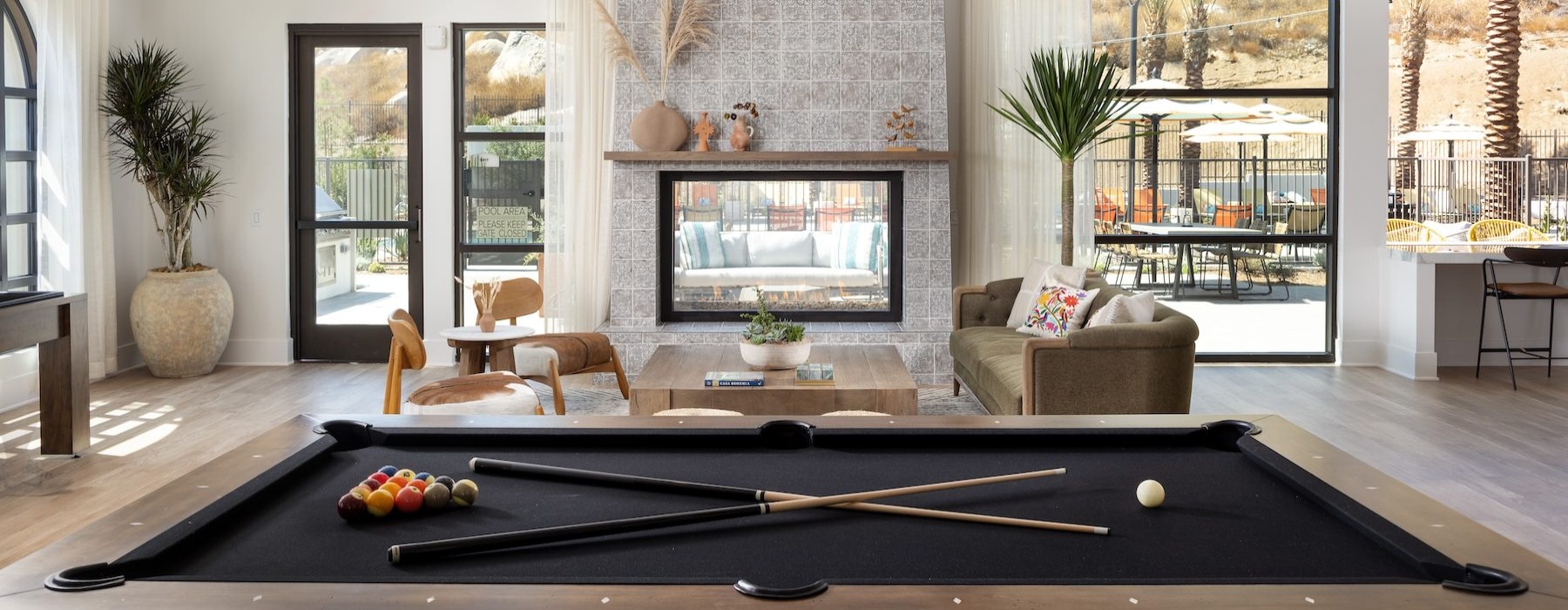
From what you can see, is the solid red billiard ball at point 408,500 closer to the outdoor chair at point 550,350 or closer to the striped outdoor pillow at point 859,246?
the outdoor chair at point 550,350

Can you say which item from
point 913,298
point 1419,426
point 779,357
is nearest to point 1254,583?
point 779,357

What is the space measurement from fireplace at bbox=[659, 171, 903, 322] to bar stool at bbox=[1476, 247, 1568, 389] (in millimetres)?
3425

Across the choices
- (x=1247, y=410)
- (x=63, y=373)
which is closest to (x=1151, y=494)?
(x=1247, y=410)

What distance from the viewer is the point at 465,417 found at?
8.47ft

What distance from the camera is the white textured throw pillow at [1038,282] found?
595 cm

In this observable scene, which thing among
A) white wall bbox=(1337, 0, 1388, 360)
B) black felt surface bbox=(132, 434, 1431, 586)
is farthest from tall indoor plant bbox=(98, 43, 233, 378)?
white wall bbox=(1337, 0, 1388, 360)

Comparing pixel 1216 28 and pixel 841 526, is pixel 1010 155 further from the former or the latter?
pixel 841 526

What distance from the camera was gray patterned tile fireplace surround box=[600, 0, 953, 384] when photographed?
22.9 feet

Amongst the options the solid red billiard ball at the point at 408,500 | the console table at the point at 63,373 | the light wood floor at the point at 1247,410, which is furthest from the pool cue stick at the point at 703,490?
the console table at the point at 63,373

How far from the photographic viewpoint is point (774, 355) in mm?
5281

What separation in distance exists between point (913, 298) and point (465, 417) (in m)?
4.72

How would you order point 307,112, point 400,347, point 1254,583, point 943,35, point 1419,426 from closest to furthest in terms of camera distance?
point 1254,583, point 400,347, point 1419,426, point 943,35, point 307,112

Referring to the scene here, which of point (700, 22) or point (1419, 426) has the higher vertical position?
point (700, 22)

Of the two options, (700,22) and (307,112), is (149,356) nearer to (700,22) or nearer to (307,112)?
(307,112)
